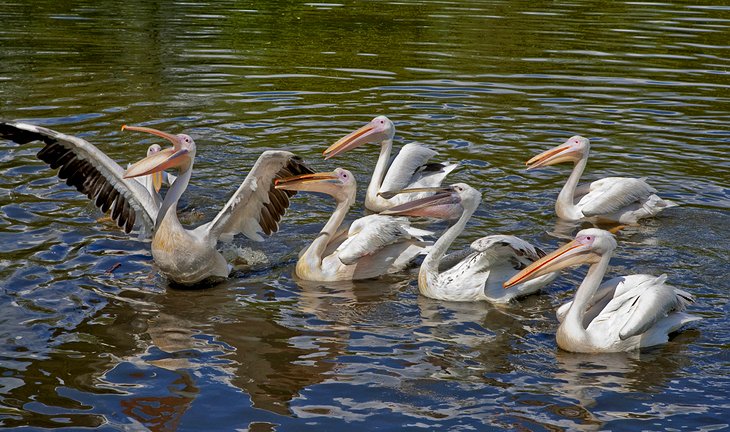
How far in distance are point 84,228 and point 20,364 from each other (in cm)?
249

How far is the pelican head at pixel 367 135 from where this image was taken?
8352mm

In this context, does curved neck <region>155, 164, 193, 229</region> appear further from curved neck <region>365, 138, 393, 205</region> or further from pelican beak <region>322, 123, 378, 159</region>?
curved neck <region>365, 138, 393, 205</region>

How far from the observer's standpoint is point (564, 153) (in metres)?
8.32

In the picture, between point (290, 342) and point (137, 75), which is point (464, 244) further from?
point (137, 75)

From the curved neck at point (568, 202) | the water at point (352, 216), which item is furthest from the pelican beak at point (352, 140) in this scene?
the curved neck at point (568, 202)

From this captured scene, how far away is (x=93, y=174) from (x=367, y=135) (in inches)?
91.4

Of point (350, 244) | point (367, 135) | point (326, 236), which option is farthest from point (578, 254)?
point (367, 135)

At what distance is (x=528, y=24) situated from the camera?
1669 centimetres

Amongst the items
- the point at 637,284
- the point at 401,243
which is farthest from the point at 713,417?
the point at 401,243

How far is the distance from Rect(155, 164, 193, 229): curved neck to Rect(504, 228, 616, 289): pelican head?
7.74 feet

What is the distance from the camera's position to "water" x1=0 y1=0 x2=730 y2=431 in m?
5.09

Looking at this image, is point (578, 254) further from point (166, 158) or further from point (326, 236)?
point (166, 158)

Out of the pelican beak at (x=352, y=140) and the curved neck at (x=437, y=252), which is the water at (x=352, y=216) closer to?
the curved neck at (x=437, y=252)

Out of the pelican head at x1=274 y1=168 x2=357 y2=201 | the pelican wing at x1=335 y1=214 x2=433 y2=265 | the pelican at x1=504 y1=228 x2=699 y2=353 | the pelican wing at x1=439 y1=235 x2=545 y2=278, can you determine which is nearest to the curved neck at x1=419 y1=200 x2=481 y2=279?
the pelican wing at x1=439 y1=235 x2=545 y2=278
